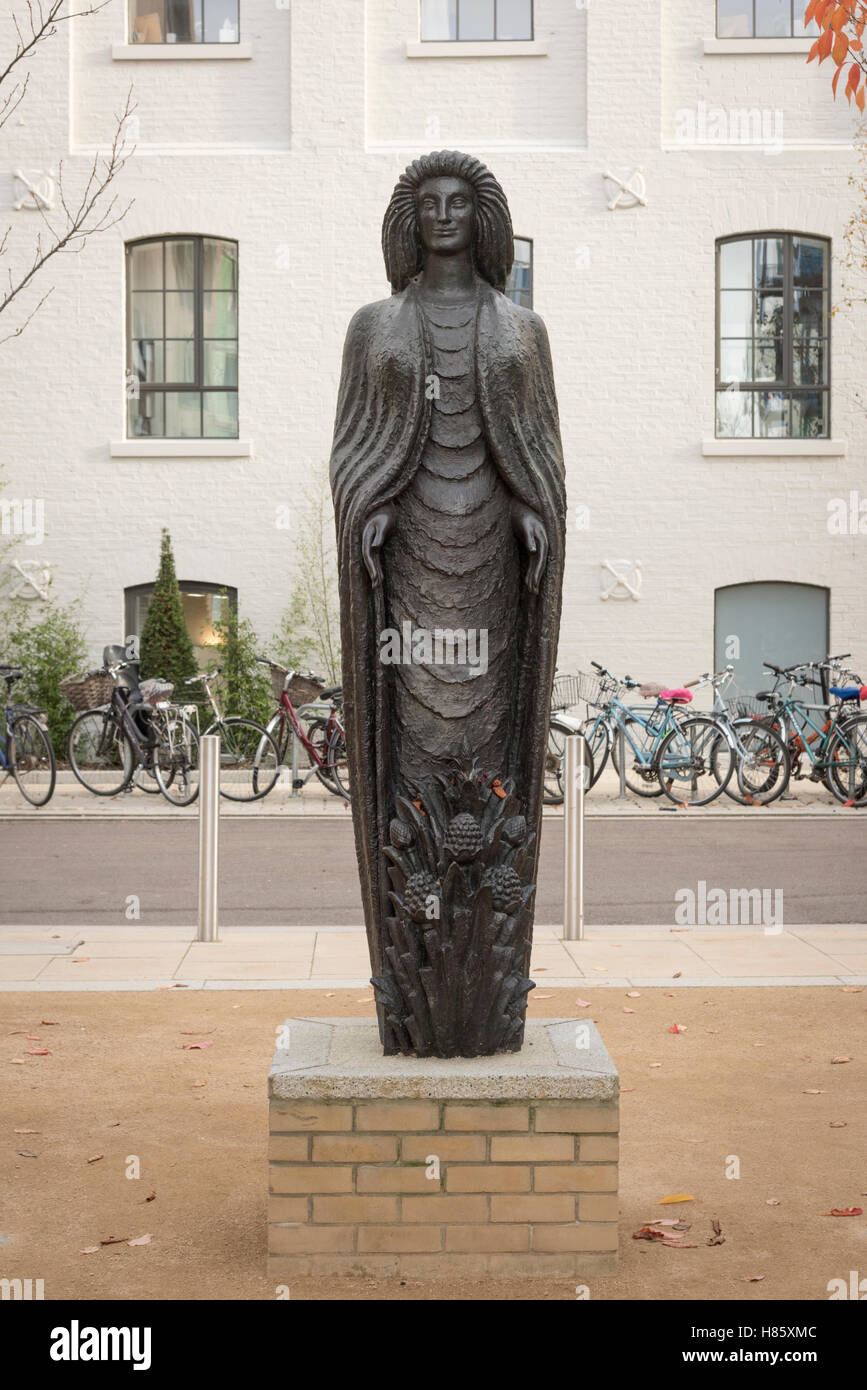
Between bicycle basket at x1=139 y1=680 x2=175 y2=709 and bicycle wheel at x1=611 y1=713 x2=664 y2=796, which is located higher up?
bicycle basket at x1=139 y1=680 x2=175 y2=709

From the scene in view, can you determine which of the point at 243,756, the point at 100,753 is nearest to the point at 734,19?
the point at 243,756

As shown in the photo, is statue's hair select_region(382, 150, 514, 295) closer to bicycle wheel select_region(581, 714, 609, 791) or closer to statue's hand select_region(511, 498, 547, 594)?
statue's hand select_region(511, 498, 547, 594)

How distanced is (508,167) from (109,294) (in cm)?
493

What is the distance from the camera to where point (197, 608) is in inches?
734

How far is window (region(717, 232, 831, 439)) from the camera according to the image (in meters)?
18.5

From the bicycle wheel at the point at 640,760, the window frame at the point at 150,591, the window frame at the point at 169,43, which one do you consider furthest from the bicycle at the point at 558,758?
the window frame at the point at 169,43

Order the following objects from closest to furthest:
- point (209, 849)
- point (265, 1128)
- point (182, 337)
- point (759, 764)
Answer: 1. point (265, 1128)
2. point (209, 849)
3. point (759, 764)
4. point (182, 337)

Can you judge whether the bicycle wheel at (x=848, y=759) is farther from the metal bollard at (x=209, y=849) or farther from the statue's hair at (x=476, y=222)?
the statue's hair at (x=476, y=222)

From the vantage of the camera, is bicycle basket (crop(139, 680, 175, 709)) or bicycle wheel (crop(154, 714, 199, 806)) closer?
bicycle wheel (crop(154, 714, 199, 806))

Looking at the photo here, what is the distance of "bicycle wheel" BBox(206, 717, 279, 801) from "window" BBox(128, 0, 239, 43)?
27.8 ft

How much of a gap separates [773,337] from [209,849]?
41.1 ft

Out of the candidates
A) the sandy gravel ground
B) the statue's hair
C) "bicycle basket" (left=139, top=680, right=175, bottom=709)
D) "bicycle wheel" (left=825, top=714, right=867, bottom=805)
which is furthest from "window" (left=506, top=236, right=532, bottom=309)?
the statue's hair

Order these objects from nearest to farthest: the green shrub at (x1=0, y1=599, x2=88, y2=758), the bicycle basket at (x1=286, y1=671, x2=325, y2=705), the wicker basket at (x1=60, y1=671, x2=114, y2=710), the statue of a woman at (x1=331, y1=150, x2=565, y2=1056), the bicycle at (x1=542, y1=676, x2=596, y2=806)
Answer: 1. the statue of a woman at (x1=331, y1=150, x2=565, y2=1056)
2. the bicycle at (x1=542, y1=676, x2=596, y2=806)
3. the wicker basket at (x1=60, y1=671, x2=114, y2=710)
4. the bicycle basket at (x1=286, y1=671, x2=325, y2=705)
5. the green shrub at (x1=0, y1=599, x2=88, y2=758)

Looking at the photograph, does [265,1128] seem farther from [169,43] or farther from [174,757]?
[169,43]
